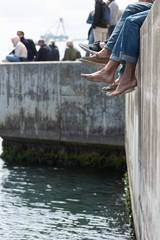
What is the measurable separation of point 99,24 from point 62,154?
3.47 meters

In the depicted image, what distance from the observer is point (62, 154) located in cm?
1424

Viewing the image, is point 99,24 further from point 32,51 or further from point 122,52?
point 122,52

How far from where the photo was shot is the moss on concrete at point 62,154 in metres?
13.5

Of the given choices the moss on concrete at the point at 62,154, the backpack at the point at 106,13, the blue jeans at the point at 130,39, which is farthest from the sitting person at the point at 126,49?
the moss on concrete at the point at 62,154

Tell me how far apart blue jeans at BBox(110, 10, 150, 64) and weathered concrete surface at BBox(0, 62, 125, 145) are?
8149 millimetres

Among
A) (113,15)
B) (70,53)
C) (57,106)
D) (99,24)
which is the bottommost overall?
(57,106)

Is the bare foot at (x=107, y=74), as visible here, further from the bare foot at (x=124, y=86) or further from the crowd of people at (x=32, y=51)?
the crowd of people at (x=32, y=51)

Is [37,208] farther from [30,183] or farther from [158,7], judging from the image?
[158,7]

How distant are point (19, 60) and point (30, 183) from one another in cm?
434

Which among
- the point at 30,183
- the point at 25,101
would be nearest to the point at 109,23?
the point at 25,101

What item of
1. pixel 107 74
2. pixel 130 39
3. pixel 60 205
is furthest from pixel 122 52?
pixel 60 205

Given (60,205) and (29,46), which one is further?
(29,46)

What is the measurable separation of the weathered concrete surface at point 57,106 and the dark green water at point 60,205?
973mm

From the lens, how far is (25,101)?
46.0ft
